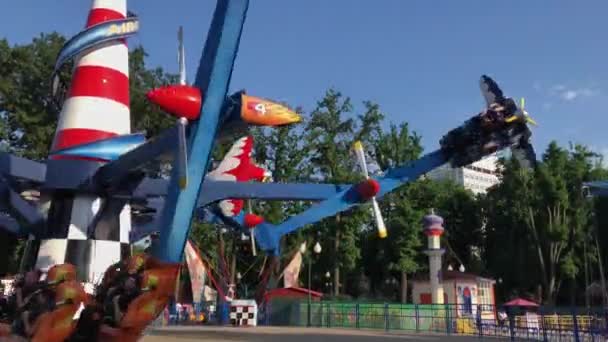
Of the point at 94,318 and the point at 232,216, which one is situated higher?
the point at 232,216

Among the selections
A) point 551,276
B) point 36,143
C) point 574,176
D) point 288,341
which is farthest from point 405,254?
point 288,341

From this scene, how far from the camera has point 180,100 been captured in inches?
356

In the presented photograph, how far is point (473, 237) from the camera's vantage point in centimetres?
5438

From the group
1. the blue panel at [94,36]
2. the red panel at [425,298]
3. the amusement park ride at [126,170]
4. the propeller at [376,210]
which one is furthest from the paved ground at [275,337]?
the red panel at [425,298]

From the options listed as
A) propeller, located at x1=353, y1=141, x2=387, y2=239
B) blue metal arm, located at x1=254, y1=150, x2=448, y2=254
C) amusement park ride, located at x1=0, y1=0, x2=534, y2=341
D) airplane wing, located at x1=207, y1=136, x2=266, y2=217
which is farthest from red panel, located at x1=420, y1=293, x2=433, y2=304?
airplane wing, located at x1=207, y1=136, x2=266, y2=217

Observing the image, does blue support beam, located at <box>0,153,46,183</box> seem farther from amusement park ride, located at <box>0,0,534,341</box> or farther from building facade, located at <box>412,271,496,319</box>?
building facade, located at <box>412,271,496,319</box>

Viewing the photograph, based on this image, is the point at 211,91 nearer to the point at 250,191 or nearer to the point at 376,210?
the point at 250,191

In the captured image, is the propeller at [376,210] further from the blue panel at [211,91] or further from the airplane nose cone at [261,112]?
the blue panel at [211,91]

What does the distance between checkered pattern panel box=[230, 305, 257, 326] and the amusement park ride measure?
386 inches

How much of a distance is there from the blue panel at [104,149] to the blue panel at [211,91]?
8.27ft

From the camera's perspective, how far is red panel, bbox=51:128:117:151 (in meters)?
11.5

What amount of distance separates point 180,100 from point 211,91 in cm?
48

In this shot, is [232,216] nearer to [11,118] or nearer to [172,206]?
[172,206]

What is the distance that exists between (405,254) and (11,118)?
88.8 ft
